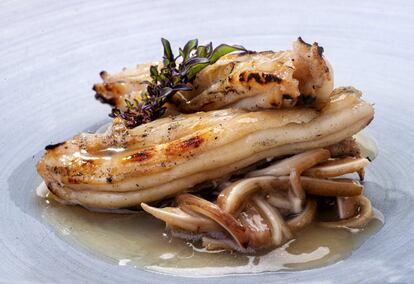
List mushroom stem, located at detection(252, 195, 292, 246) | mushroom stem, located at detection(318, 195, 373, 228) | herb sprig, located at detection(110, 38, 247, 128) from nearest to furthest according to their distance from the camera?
1. mushroom stem, located at detection(252, 195, 292, 246)
2. mushroom stem, located at detection(318, 195, 373, 228)
3. herb sprig, located at detection(110, 38, 247, 128)

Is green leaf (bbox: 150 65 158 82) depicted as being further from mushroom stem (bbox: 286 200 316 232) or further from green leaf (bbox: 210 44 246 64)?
mushroom stem (bbox: 286 200 316 232)

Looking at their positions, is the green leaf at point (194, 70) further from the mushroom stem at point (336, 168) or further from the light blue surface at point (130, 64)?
the light blue surface at point (130, 64)

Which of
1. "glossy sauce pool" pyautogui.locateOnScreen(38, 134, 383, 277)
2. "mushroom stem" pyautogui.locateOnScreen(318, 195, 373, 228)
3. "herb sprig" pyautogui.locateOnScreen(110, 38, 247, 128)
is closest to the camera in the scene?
"glossy sauce pool" pyautogui.locateOnScreen(38, 134, 383, 277)

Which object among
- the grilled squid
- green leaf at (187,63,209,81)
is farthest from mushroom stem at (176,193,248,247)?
green leaf at (187,63,209,81)

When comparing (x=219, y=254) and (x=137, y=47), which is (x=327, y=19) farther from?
(x=219, y=254)

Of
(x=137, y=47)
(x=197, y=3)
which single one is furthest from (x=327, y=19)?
(x=137, y=47)

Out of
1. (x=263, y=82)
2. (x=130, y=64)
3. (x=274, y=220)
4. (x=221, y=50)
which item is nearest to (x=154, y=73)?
(x=221, y=50)

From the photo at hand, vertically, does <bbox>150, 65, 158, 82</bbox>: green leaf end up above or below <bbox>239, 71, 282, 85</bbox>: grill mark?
below
